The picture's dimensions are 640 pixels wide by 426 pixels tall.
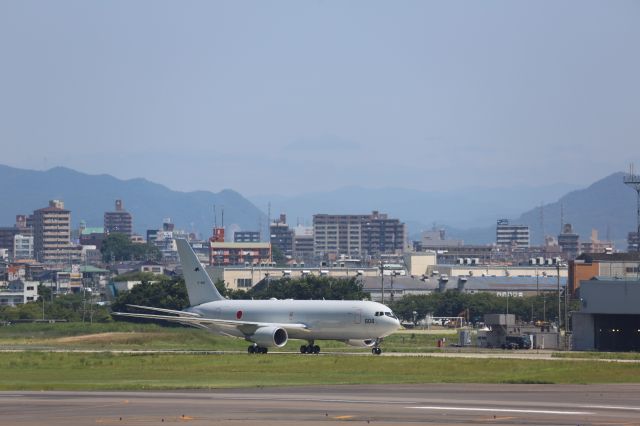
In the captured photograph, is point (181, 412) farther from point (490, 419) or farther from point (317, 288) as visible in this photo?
point (317, 288)

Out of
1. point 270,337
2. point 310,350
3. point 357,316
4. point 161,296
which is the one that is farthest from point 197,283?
point 161,296

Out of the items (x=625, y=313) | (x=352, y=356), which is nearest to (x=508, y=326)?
(x=625, y=313)

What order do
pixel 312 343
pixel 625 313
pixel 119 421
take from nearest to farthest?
pixel 119 421, pixel 312 343, pixel 625 313

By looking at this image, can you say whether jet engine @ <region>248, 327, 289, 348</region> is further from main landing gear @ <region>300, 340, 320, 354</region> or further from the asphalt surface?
the asphalt surface

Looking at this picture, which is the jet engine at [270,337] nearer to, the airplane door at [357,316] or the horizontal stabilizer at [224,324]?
the horizontal stabilizer at [224,324]

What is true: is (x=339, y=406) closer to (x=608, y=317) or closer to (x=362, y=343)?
(x=362, y=343)

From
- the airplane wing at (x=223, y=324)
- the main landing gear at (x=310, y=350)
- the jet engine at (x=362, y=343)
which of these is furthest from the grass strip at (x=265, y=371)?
the jet engine at (x=362, y=343)

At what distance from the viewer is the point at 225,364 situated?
296ft

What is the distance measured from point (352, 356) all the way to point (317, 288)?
99034mm

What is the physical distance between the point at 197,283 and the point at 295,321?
1220 cm

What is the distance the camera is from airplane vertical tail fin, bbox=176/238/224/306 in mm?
118750

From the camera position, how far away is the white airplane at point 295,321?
4208 inches

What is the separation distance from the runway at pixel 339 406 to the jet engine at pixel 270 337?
40.4 m

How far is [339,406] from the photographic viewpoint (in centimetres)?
5638
